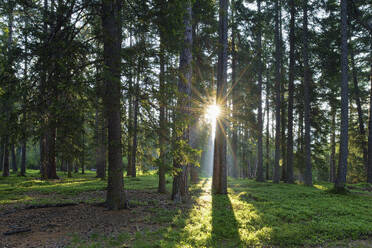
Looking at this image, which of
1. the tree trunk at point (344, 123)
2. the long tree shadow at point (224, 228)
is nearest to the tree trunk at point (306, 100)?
the tree trunk at point (344, 123)

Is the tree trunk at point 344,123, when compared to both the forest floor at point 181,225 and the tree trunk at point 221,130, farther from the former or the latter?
the tree trunk at point 221,130

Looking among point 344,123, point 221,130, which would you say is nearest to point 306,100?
point 344,123

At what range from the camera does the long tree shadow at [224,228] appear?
5218mm

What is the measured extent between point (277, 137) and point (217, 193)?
31.8 ft

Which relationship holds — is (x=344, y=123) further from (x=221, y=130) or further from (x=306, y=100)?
(x=221, y=130)

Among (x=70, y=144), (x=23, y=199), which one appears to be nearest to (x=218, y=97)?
(x=70, y=144)

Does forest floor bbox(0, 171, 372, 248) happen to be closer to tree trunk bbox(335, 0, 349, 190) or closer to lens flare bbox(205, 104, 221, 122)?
tree trunk bbox(335, 0, 349, 190)

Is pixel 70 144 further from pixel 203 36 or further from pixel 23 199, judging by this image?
pixel 203 36

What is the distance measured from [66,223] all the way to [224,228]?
4342 millimetres

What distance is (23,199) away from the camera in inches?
368

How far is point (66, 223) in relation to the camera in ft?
20.8

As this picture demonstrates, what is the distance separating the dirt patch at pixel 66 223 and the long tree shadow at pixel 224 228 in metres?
1.71

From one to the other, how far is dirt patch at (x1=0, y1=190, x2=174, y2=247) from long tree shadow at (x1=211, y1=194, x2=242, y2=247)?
171 centimetres

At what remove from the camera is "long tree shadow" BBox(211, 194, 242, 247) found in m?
5.22
